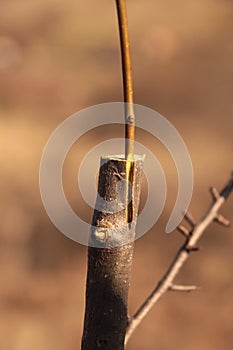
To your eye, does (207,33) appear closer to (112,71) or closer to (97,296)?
(112,71)

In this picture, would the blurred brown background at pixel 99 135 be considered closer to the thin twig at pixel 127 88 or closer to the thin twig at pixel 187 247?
the thin twig at pixel 187 247

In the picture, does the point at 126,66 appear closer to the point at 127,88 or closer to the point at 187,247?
the point at 127,88

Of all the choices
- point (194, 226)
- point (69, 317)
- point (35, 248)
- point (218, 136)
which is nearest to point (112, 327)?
point (194, 226)

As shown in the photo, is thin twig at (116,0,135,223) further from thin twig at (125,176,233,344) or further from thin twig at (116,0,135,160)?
thin twig at (125,176,233,344)

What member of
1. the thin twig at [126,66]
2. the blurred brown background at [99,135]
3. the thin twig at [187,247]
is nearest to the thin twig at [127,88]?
the thin twig at [126,66]

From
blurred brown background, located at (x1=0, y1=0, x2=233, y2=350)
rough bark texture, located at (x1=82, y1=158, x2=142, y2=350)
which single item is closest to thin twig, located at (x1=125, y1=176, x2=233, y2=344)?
rough bark texture, located at (x1=82, y1=158, x2=142, y2=350)

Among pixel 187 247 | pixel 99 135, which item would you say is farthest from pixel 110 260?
pixel 99 135
